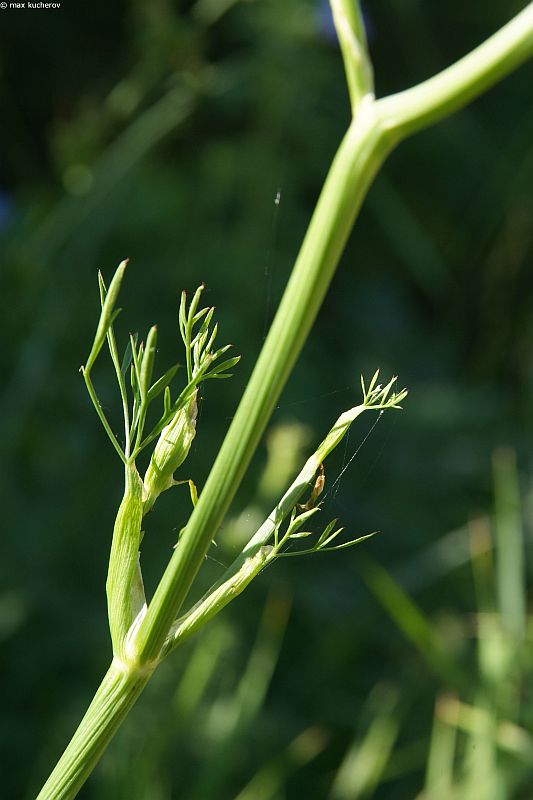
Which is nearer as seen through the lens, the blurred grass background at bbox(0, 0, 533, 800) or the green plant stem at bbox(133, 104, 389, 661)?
the green plant stem at bbox(133, 104, 389, 661)

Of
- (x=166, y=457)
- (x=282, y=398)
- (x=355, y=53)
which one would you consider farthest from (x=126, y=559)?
(x=282, y=398)

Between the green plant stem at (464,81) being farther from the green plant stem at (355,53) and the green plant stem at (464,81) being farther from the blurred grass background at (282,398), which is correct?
the blurred grass background at (282,398)

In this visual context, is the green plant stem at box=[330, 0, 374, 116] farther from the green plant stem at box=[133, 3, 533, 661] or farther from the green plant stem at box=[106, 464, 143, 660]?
the green plant stem at box=[106, 464, 143, 660]

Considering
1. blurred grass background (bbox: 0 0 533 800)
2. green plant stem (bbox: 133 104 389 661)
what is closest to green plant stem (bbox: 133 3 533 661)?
green plant stem (bbox: 133 104 389 661)

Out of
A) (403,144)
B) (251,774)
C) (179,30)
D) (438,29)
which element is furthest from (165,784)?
(438,29)

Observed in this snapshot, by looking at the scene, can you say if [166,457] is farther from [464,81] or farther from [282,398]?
[282,398]

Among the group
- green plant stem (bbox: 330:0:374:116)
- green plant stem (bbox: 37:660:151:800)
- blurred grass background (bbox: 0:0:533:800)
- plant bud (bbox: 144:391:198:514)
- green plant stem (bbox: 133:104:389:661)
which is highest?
green plant stem (bbox: 330:0:374:116)

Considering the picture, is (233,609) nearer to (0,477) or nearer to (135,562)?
(0,477)
